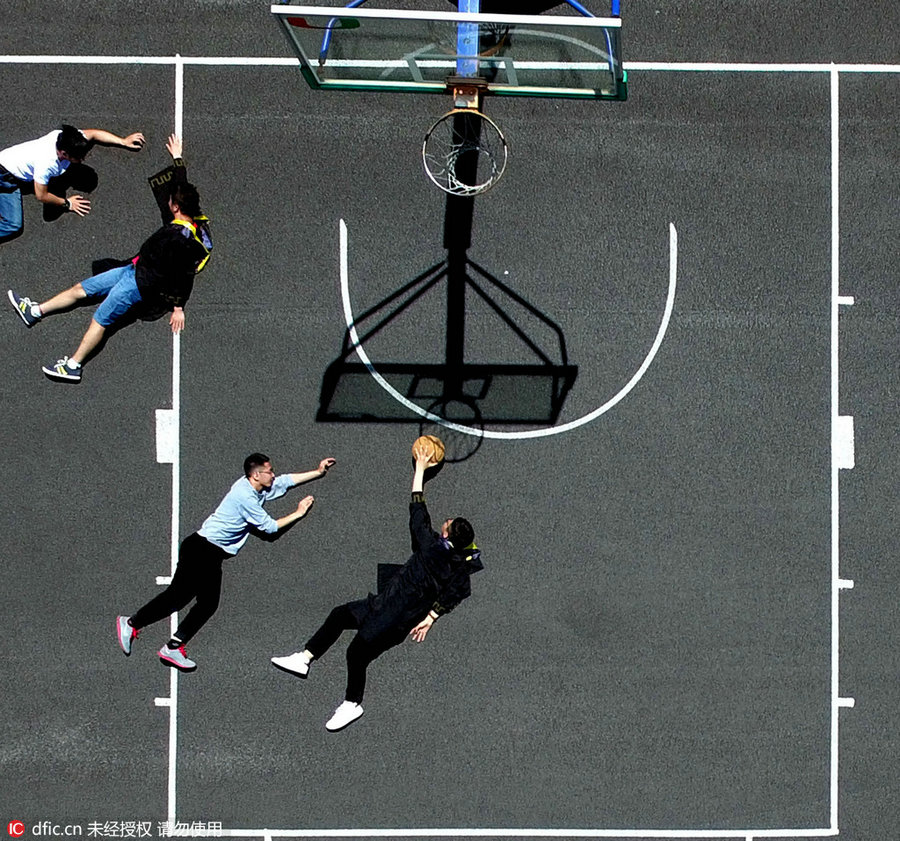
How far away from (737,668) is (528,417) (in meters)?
2.96

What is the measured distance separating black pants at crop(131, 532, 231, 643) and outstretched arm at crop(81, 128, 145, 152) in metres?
3.55

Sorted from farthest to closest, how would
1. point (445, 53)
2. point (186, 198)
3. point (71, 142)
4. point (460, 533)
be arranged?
point (71, 142) → point (186, 198) → point (460, 533) → point (445, 53)

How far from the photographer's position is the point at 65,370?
916 centimetres

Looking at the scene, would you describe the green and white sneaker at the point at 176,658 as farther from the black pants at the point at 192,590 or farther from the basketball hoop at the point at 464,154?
the basketball hoop at the point at 464,154

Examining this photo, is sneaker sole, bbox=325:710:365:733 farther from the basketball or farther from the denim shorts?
the denim shorts

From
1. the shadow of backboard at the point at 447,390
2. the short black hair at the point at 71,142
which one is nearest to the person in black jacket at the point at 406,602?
the shadow of backboard at the point at 447,390

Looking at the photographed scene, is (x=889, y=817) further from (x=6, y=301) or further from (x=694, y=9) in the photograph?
(x=6, y=301)

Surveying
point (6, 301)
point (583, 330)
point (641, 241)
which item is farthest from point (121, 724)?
point (641, 241)

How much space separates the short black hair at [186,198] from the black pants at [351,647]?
376 centimetres

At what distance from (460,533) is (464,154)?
338 centimetres

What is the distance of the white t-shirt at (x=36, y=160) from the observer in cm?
904

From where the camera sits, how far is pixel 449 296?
923 centimetres

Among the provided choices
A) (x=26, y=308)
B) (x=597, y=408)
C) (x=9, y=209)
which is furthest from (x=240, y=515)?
(x=9, y=209)

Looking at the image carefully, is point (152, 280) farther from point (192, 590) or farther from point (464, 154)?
point (464, 154)
